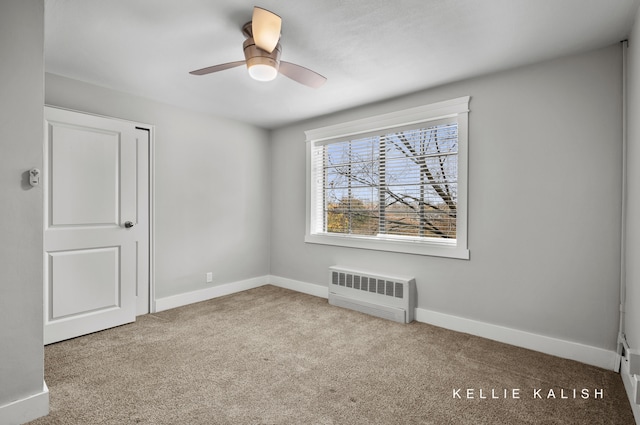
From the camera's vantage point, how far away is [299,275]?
463cm

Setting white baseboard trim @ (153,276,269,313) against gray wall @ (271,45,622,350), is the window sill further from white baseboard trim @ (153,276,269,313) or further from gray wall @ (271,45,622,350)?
white baseboard trim @ (153,276,269,313)

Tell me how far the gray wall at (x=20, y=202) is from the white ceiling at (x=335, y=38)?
35 cm

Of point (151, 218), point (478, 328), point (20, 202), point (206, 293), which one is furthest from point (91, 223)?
point (478, 328)

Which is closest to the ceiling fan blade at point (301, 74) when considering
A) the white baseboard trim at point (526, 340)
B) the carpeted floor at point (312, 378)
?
the carpeted floor at point (312, 378)

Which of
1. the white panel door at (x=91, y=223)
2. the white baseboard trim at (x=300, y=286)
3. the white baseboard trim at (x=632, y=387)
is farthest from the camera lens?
the white baseboard trim at (x=300, y=286)

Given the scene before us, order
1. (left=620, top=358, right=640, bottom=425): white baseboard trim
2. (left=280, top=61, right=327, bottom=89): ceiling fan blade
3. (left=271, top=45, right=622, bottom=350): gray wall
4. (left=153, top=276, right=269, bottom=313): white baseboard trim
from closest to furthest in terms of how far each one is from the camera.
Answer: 1. (left=620, top=358, right=640, bottom=425): white baseboard trim
2. (left=280, top=61, right=327, bottom=89): ceiling fan blade
3. (left=271, top=45, right=622, bottom=350): gray wall
4. (left=153, top=276, right=269, bottom=313): white baseboard trim

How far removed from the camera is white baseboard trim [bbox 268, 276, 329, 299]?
14.2 ft

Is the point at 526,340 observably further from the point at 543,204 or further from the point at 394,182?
the point at 394,182

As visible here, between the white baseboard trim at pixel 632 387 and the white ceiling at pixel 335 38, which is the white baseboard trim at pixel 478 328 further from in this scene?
the white ceiling at pixel 335 38

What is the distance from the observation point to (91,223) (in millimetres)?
3094

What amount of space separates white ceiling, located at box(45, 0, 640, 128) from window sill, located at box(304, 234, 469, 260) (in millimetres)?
1630

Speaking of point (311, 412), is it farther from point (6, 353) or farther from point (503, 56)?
point (503, 56)

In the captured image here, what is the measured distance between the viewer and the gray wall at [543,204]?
2434 mm

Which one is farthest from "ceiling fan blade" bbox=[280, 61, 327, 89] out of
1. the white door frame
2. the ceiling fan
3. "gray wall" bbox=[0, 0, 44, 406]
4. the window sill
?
the white door frame
